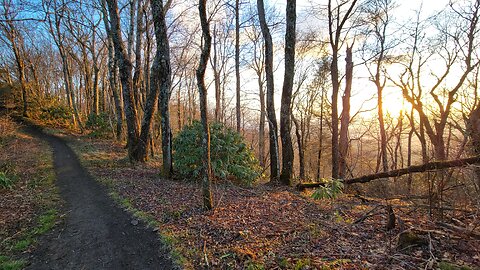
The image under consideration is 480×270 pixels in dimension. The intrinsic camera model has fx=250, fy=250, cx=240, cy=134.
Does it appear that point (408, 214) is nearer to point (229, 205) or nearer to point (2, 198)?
point (229, 205)

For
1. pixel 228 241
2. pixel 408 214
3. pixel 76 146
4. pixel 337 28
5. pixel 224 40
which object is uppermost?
pixel 224 40

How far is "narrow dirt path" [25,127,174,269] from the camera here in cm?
373

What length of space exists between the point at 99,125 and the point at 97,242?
1432 cm

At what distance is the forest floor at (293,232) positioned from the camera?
3.16 meters

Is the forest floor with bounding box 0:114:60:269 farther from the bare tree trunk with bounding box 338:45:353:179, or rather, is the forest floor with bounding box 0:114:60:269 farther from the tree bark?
the bare tree trunk with bounding box 338:45:353:179

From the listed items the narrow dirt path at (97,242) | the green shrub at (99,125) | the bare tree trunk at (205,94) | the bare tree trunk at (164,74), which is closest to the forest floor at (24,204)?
the narrow dirt path at (97,242)

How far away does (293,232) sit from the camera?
4.32 meters

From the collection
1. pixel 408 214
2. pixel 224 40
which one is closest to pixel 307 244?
pixel 408 214

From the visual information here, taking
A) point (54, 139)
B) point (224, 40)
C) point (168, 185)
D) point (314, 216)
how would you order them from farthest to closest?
1. point (224, 40)
2. point (54, 139)
3. point (168, 185)
4. point (314, 216)

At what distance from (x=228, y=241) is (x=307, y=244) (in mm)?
1260

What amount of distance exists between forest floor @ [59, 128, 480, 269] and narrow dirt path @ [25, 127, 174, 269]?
285 mm

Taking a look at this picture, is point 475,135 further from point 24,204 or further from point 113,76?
point 113,76

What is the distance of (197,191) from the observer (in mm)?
6918

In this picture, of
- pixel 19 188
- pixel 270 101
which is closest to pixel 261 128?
pixel 270 101
